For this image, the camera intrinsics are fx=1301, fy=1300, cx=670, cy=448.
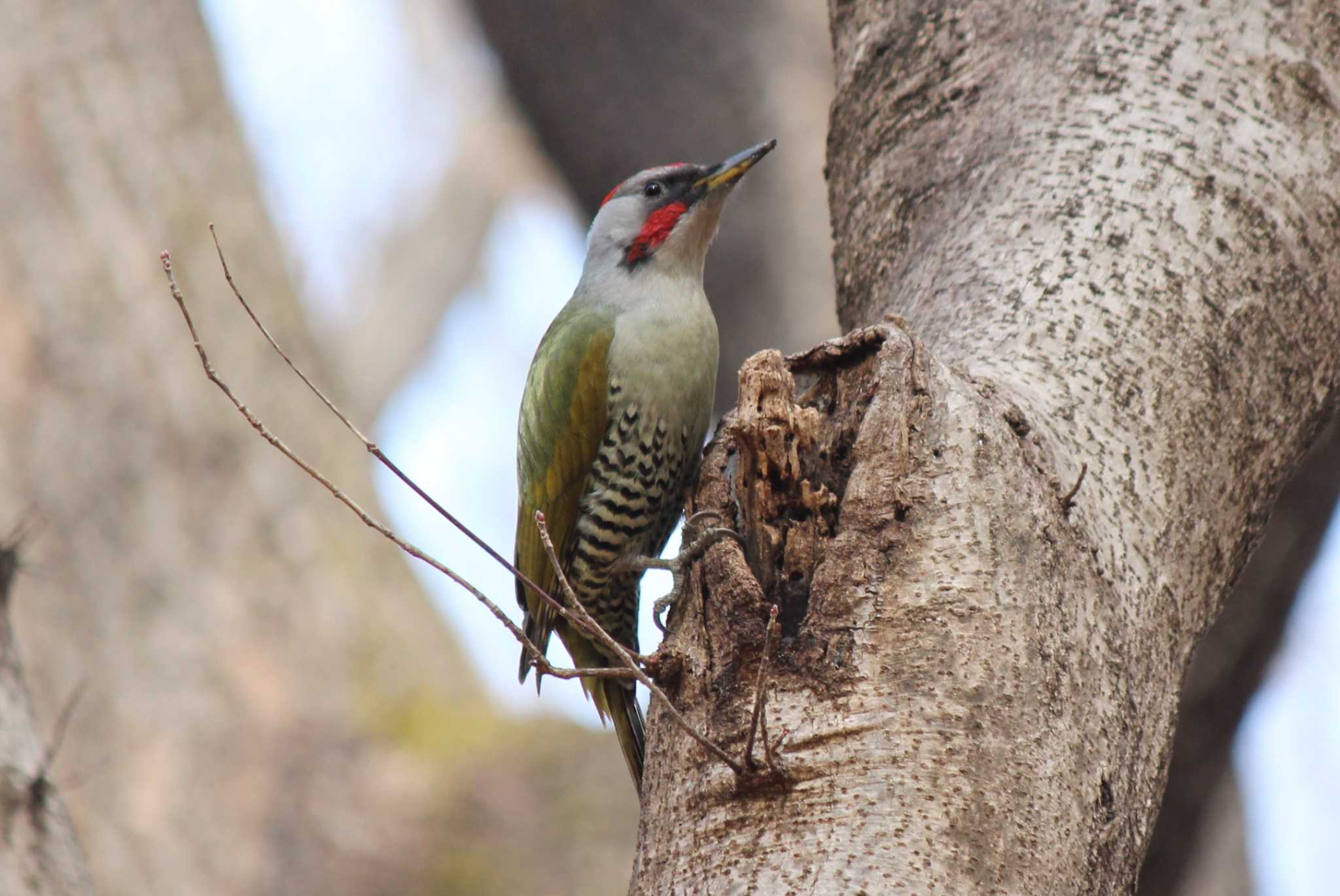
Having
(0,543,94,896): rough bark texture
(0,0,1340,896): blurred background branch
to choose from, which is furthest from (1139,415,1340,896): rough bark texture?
(0,543,94,896): rough bark texture

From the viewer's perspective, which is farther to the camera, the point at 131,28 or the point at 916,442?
the point at 131,28

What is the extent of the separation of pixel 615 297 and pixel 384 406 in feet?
29.7

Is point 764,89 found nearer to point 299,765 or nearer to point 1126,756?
point 299,765

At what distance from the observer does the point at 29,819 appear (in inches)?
84.0

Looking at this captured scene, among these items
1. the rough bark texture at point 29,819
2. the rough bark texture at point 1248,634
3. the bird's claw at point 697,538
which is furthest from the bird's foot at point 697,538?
the rough bark texture at point 1248,634

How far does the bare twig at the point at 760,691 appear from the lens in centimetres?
152

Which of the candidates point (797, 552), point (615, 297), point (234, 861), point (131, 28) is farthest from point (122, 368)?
point (797, 552)

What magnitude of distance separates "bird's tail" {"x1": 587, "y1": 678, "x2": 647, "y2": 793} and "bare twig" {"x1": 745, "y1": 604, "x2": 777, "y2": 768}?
160 cm

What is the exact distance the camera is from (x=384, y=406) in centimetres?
1216

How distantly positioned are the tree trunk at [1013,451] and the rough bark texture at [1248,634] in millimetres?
1288

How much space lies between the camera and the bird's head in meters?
3.55

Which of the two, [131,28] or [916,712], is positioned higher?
[131,28]

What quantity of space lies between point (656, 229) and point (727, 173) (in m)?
0.25

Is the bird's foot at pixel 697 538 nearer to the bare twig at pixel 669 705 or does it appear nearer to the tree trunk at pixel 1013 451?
the tree trunk at pixel 1013 451
